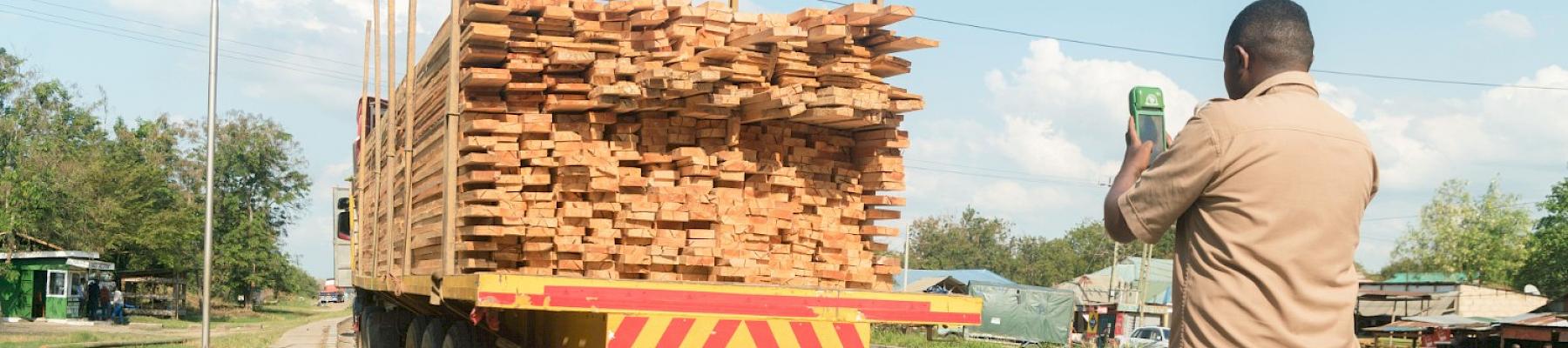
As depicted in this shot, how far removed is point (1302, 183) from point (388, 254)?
7680mm

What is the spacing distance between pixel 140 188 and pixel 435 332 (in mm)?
40006

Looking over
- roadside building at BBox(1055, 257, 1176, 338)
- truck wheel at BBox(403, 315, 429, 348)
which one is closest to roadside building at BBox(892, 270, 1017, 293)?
roadside building at BBox(1055, 257, 1176, 338)

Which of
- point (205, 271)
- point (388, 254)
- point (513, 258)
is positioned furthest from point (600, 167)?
point (205, 271)

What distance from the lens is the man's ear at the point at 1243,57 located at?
2.68 m

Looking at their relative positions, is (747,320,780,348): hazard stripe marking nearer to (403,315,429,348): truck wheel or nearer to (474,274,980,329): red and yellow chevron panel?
(474,274,980,329): red and yellow chevron panel

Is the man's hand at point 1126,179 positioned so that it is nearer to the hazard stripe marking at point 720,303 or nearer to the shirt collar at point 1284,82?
the shirt collar at point 1284,82

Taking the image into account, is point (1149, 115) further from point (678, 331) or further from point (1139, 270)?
point (1139, 270)

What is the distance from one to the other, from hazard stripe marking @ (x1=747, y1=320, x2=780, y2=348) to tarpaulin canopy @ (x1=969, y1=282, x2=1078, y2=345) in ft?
95.7

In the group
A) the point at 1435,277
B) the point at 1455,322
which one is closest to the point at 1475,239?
the point at 1435,277

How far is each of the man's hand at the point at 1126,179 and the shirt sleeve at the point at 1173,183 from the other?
0.02 m

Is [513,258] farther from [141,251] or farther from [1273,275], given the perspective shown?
[141,251]

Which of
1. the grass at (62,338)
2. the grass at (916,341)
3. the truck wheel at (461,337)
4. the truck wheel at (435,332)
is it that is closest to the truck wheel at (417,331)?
the truck wheel at (435,332)

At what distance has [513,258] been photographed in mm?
6785

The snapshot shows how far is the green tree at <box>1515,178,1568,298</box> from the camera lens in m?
61.5
